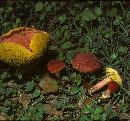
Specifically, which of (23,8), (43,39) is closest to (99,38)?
(43,39)

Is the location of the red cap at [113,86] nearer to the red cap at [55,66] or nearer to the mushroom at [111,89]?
the mushroom at [111,89]

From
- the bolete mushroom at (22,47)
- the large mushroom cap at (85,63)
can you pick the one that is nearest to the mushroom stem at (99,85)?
the large mushroom cap at (85,63)

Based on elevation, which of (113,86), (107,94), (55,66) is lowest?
(107,94)

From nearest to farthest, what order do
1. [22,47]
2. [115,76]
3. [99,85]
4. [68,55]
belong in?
[22,47]
[115,76]
[99,85]
[68,55]

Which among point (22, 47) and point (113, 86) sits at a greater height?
point (22, 47)

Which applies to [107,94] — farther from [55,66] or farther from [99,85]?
[55,66]

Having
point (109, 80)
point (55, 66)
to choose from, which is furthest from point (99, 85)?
point (55, 66)

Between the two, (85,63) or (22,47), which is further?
(85,63)
